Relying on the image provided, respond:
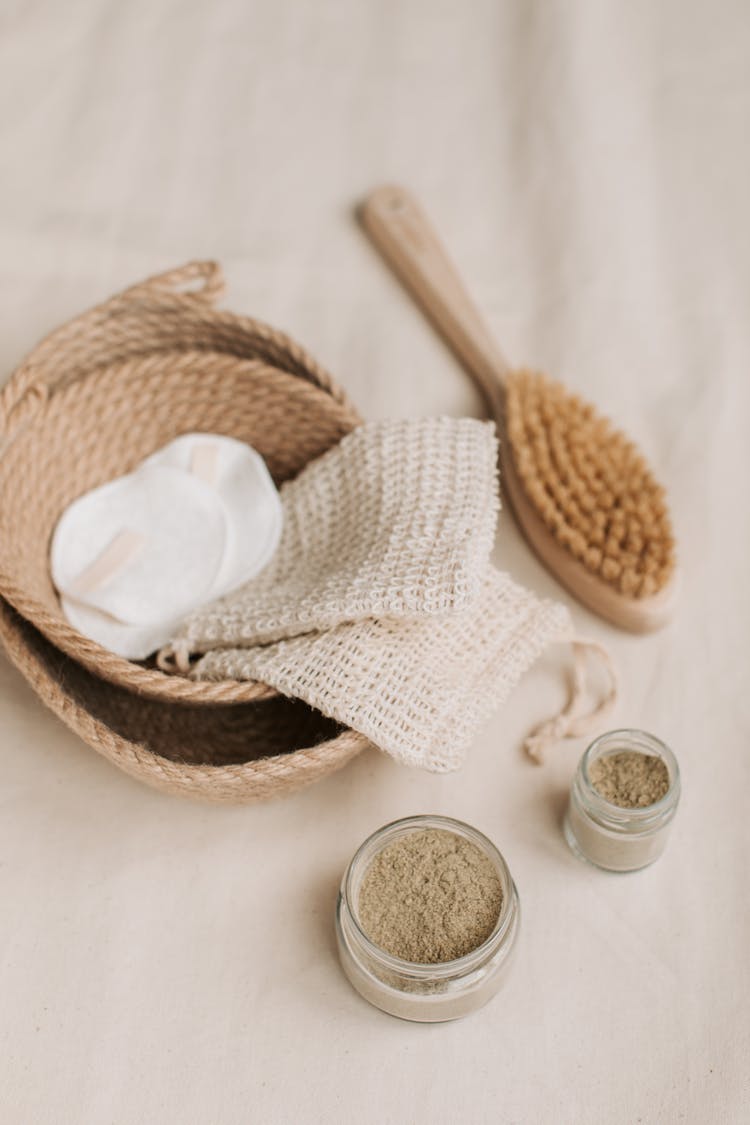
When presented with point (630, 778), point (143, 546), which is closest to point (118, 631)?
point (143, 546)

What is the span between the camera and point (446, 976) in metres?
0.71

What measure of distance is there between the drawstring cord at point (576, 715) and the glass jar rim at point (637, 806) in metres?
0.09

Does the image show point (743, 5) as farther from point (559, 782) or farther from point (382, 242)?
point (559, 782)

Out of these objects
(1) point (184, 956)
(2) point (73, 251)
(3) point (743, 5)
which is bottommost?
(1) point (184, 956)

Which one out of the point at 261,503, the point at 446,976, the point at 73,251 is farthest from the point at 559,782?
the point at 73,251

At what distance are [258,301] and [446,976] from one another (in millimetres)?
747

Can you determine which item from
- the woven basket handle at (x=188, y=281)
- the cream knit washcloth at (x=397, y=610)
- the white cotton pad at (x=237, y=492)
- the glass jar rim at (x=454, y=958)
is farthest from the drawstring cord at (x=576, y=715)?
the woven basket handle at (x=188, y=281)

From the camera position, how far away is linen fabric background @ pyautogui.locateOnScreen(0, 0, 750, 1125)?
2.47 ft

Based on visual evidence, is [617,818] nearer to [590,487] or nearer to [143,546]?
[590,487]

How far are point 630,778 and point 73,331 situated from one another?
0.59 meters

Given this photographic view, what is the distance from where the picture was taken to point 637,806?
796mm

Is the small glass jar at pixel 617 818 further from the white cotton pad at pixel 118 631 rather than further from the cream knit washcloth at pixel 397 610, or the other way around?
the white cotton pad at pixel 118 631

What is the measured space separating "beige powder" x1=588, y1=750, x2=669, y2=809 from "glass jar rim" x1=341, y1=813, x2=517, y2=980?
0.32 feet

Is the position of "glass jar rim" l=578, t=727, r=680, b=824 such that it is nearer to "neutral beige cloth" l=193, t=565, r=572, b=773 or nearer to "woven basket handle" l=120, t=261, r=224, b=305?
"neutral beige cloth" l=193, t=565, r=572, b=773
